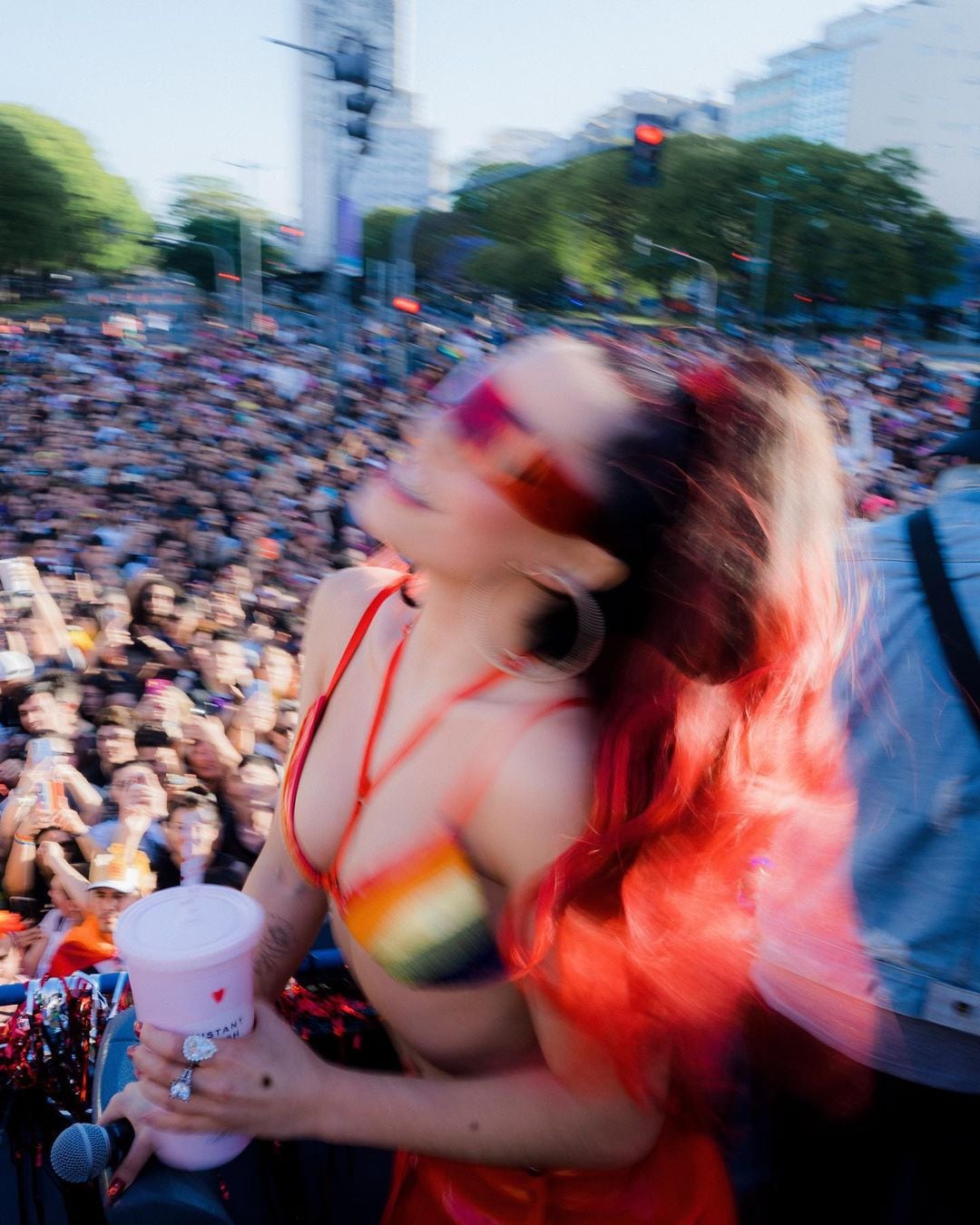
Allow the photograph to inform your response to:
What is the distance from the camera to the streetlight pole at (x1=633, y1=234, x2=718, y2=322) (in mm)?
32656

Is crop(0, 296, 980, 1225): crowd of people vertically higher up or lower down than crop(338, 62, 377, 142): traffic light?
lower down

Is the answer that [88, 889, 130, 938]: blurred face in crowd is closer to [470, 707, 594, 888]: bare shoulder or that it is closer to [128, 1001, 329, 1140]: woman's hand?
[128, 1001, 329, 1140]: woman's hand

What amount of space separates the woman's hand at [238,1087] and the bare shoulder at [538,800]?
297 millimetres

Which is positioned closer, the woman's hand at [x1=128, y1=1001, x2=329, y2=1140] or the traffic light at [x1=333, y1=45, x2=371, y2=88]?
the woman's hand at [x1=128, y1=1001, x2=329, y2=1140]

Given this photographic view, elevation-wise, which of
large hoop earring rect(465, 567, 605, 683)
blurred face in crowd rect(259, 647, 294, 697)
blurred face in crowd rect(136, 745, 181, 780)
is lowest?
blurred face in crowd rect(259, 647, 294, 697)

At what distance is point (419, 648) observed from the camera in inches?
47.1

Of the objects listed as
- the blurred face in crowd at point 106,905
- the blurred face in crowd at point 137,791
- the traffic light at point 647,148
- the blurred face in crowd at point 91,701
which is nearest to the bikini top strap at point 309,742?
the blurred face in crowd at point 106,905

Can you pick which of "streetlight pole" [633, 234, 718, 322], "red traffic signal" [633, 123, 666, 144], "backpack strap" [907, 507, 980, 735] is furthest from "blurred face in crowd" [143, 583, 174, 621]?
"streetlight pole" [633, 234, 718, 322]

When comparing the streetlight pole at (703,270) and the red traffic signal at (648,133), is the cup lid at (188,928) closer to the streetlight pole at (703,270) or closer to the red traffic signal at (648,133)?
the red traffic signal at (648,133)

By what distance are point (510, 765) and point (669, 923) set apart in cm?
24

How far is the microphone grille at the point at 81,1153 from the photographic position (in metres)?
0.95

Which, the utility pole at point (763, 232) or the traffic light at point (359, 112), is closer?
the traffic light at point (359, 112)

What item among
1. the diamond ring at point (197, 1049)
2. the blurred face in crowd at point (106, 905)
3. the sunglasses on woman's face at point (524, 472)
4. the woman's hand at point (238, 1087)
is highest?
the sunglasses on woman's face at point (524, 472)

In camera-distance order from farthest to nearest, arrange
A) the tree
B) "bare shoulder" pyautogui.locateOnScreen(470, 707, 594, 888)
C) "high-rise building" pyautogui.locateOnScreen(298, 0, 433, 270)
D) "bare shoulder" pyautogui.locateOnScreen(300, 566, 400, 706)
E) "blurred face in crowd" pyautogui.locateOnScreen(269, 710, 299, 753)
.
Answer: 1. "high-rise building" pyautogui.locateOnScreen(298, 0, 433, 270)
2. the tree
3. "blurred face in crowd" pyautogui.locateOnScreen(269, 710, 299, 753)
4. "bare shoulder" pyautogui.locateOnScreen(300, 566, 400, 706)
5. "bare shoulder" pyautogui.locateOnScreen(470, 707, 594, 888)
